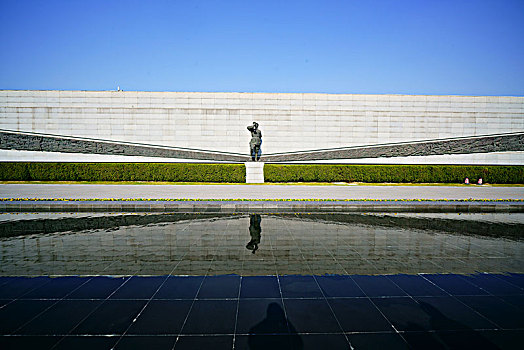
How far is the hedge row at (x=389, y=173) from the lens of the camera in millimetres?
19516

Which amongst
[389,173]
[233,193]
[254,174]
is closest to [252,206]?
[233,193]

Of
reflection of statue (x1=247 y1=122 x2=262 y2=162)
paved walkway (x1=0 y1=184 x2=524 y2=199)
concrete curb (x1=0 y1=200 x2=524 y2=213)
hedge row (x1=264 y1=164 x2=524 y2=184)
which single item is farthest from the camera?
reflection of statue (x1=247 y1=122 x2=262 y2=162)

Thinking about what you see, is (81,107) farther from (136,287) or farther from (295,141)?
(136,287)

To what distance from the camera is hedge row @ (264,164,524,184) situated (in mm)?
19516

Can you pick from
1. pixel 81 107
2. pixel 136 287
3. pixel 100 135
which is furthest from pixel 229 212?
pixel 81 107

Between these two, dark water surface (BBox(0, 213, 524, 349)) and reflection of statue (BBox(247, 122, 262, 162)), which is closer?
dark water surface (BBox(0, 213, 524, 349))

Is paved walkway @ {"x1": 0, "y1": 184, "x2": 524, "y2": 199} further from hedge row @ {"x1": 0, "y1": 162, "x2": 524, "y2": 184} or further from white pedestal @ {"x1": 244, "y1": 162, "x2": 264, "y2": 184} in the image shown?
white pedestal @ {"x1": 244, "y1": 162, "x2": 264, "y2": 184}

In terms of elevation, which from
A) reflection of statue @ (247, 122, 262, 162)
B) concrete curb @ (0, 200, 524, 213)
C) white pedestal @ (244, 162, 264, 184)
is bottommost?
concrete curb @ (0, 200, 524, 213)

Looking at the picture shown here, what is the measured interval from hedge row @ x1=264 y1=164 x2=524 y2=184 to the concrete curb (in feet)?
30.8

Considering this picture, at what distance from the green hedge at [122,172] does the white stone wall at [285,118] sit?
2.59m

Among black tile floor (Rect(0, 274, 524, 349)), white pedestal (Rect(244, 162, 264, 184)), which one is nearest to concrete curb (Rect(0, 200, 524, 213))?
black tile floor (Rect(0, 274, 524, 349))

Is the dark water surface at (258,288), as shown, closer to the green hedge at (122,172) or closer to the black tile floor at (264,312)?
the black tile floor at (264,312)

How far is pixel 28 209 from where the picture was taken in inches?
352

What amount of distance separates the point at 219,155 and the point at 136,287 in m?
18.1
